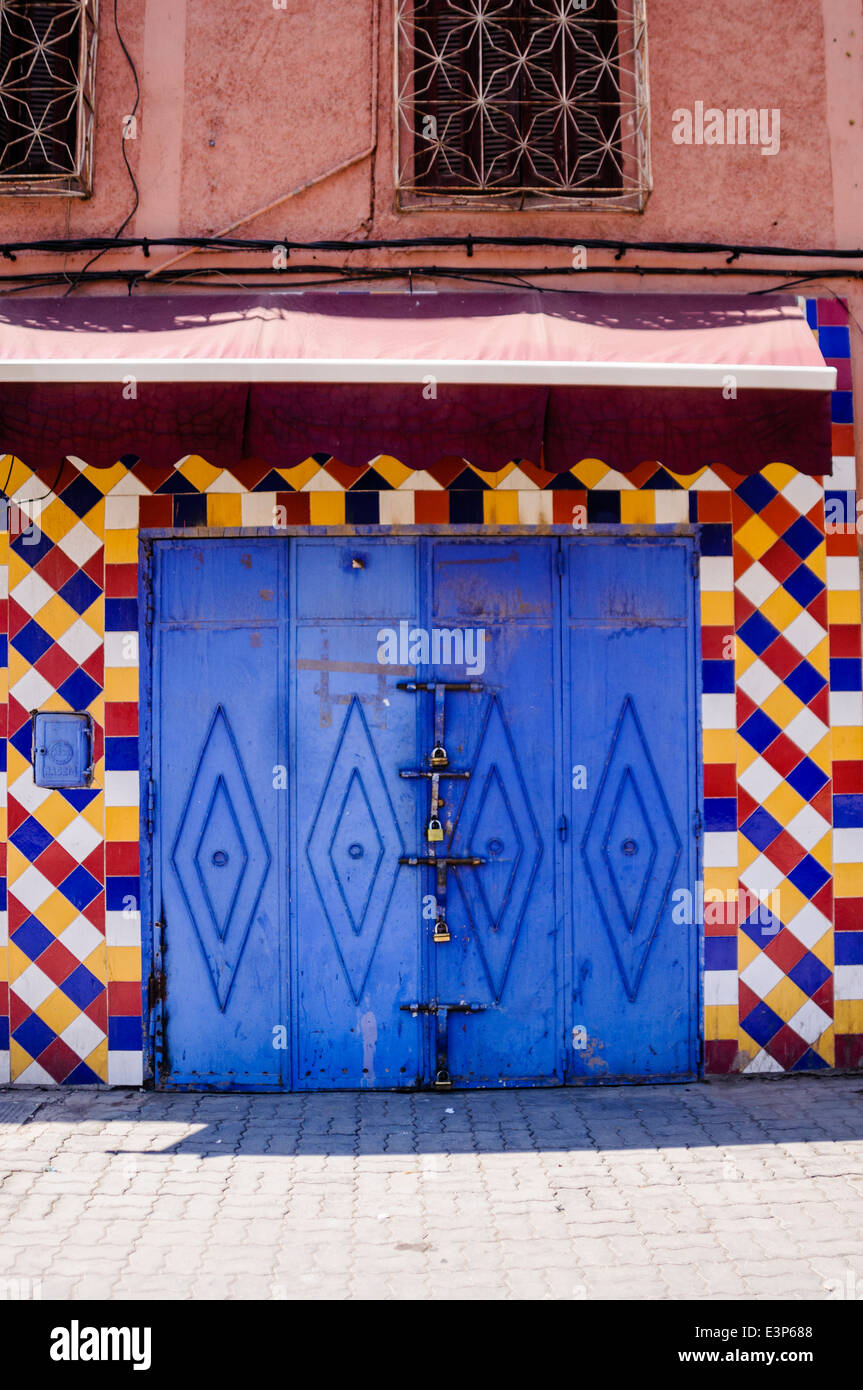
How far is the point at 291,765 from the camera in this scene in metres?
5.07

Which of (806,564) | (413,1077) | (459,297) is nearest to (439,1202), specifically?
(413,1077)

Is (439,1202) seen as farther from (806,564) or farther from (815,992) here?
(806,564)

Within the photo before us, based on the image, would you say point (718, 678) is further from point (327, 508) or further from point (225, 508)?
point (225, 508)

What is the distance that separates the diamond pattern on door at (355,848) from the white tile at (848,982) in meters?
2.29

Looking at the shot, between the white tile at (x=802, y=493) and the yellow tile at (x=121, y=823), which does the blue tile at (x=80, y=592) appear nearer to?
the yellow tile at (x=121, y=823)

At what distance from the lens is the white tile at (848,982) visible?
5.13 meters

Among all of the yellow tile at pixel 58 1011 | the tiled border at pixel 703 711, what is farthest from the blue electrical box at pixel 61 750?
the yellow tile at pixel 58 1011

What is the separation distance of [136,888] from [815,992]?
11.3ft

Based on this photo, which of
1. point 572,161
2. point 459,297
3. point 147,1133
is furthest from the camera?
point 572,161

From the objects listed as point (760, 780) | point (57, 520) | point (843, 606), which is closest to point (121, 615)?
point (57, 520)

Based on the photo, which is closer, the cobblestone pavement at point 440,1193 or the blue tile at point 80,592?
the cobblestone pavement at point 440,1193

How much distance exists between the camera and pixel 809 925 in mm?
5121

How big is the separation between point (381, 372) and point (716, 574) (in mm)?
2007

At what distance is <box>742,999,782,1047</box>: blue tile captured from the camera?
200 inches
